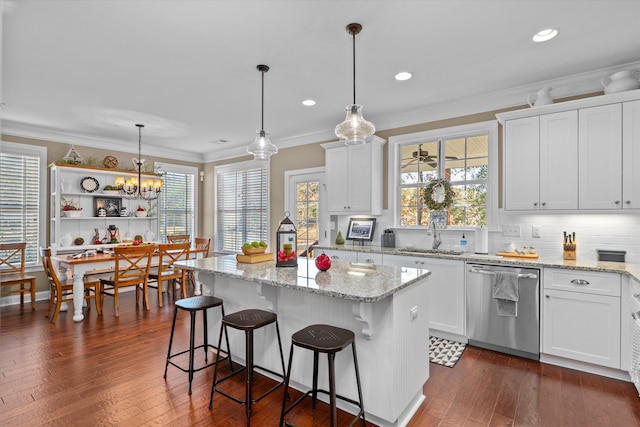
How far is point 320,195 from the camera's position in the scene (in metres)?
5.62

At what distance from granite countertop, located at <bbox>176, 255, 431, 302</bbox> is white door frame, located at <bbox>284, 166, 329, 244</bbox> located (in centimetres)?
239

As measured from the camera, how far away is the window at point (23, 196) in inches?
202

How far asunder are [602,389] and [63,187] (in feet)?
23.8

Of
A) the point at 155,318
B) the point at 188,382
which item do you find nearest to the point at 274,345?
the point at 188,382

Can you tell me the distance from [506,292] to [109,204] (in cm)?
636

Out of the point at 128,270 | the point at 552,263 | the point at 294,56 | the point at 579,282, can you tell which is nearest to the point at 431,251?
the point at 552,263

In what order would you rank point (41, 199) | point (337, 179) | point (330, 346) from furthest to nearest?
point (41, 199)
point (337, 179)
point (330, 346)

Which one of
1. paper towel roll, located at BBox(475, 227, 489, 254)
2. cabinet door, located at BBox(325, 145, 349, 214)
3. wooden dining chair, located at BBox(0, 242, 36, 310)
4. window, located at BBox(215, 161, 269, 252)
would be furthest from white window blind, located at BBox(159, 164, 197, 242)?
paper towel roll, located at BBox(475, 227, 489, 254)

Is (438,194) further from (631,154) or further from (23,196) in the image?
(23,196)

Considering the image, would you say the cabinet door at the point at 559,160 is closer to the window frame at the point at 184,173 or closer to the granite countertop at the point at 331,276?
the granite countertop at the point at 331,276

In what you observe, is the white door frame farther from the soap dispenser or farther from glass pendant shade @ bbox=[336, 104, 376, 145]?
glass pendant shade @ bbox=[336, 104, 376, 145]

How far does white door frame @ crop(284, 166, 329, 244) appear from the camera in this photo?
5.53 metres

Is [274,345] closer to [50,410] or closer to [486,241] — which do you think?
[50,410]

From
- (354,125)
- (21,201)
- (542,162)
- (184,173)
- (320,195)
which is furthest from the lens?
(184,173)
